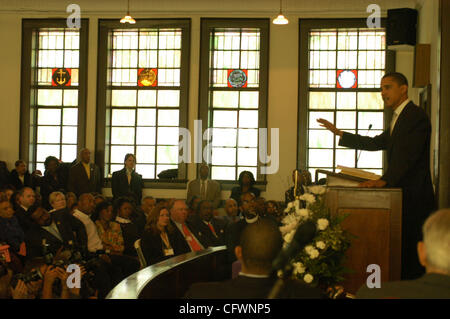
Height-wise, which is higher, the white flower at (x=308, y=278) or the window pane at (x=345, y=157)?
the window pane at (x=345, y=157)

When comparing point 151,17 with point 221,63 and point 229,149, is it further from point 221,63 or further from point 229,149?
point 229,149

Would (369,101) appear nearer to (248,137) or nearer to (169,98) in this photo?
(248,137)

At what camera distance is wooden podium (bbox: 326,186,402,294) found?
3.99 metres

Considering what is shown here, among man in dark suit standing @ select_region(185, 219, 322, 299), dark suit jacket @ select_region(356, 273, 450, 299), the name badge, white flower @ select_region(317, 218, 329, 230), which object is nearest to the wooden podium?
white flower @ select_region(317, 218, 329, 230)

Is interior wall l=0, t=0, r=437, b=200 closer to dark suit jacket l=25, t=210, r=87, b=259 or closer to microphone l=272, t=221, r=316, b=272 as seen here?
dark suit jacket l=25, t=210, r=87, b=259

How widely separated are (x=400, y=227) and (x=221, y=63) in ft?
33.7

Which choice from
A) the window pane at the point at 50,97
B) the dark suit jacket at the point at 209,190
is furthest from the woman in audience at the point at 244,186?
the window pane at the point at 50,97

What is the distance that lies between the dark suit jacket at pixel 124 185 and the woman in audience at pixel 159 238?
18.1 ft

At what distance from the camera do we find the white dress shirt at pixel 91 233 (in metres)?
7.75

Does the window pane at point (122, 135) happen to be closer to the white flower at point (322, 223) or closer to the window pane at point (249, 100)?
the window pane at point (249, 100)

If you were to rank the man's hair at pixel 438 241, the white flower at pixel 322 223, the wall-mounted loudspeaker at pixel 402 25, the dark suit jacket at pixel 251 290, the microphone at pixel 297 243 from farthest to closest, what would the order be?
1. the wall-mounted loudspeaker at pixel 402 25
2. the white flower at pixel 322 223
3. the dark suit jacket at pixel 251 290
4. the man's hair at pixel 438 241
5. the microphone at pixel 297 243

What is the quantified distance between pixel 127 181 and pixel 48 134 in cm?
231

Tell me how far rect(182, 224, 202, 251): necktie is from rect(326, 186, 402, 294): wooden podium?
3.80 m
